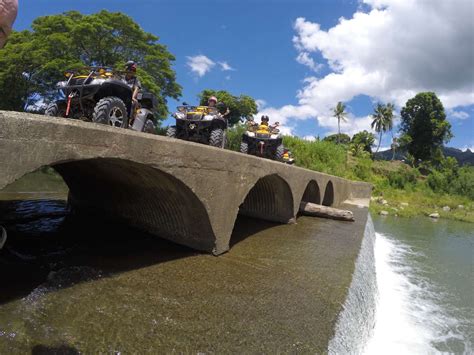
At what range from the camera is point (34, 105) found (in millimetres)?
24188

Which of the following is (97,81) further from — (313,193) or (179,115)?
(313,193)

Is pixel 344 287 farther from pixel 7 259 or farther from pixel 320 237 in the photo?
pixel 7 259

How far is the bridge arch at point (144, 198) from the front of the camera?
15.3 ft

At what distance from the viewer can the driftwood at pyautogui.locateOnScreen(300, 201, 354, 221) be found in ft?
35.9

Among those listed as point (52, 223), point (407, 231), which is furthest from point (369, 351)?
point (407, 231)

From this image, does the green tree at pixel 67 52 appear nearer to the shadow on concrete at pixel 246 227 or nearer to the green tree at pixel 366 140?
the shadow on concrete at pixel 246 227

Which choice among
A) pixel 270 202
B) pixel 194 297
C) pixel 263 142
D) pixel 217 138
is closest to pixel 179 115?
pixel 217 138

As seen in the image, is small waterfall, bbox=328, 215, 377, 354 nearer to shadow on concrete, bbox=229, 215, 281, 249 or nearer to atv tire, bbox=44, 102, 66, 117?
shadow on concrete, bbox=229, 215, 281, 249

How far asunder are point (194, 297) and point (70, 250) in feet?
7.28

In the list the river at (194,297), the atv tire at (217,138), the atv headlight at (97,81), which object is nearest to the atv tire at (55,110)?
the atv headlight at (97,81)

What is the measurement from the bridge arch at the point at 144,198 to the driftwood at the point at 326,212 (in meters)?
6.64

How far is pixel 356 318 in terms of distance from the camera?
4.26m

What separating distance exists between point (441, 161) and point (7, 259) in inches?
2105

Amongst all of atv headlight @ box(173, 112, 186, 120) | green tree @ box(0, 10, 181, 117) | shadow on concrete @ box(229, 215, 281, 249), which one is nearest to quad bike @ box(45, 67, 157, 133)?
atv headlight @ box(173, 112, 186, 120)
